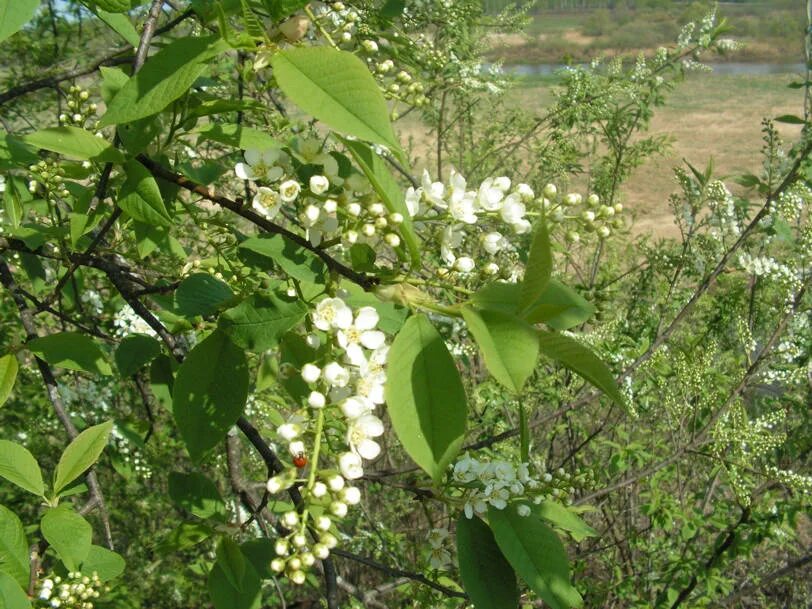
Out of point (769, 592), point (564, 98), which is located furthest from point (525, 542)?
point (769, 592)

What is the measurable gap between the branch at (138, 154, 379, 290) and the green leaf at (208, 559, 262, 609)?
0.64 metres

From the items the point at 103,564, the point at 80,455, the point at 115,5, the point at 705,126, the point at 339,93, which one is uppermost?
the point at 115,5

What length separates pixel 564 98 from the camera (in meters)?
4.11

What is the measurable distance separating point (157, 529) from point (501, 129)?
363 centimetres

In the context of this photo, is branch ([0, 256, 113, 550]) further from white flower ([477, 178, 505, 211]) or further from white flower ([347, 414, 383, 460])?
white flower ([477, 178, 505, 211])

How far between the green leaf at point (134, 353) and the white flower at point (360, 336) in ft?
2.49

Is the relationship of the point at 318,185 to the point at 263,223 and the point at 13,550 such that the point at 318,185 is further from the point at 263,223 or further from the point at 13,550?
the point at 13,550

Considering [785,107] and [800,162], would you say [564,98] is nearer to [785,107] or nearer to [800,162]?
[800,162]

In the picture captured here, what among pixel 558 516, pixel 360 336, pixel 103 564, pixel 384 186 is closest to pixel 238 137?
pixel 384 186

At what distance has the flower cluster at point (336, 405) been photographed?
0.91 m

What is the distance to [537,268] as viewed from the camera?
801 mm

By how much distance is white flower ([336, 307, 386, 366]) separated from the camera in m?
0.95

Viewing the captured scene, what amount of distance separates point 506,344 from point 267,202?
463 millimetres

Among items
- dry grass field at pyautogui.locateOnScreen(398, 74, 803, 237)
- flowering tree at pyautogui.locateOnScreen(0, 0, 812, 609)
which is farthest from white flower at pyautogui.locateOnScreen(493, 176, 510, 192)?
dry grass field at pyautogui.locateOnScreen(398, 74, 803, 237)
